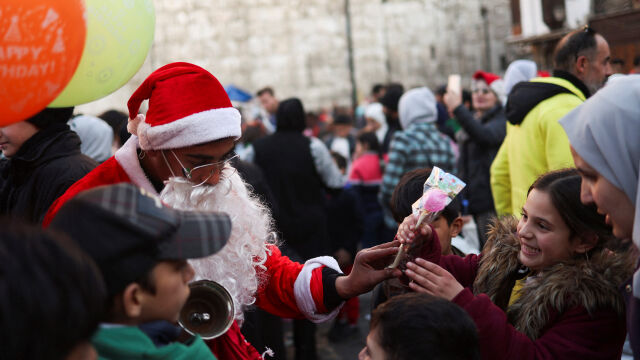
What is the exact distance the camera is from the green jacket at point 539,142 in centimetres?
396

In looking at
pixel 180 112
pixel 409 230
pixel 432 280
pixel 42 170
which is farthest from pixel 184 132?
pixel 42 170

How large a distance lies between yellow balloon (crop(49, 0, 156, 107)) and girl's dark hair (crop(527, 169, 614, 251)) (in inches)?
64.0

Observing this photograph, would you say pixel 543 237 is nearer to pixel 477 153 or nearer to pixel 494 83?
pixel 477 153

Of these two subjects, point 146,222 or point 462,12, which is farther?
point 462,12

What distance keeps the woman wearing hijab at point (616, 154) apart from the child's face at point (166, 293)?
1.07 m

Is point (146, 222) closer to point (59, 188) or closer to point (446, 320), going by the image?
point (446, 320)

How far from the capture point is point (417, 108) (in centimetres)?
618

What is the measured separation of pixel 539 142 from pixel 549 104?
0.23m

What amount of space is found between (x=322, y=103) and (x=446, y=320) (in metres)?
19.8

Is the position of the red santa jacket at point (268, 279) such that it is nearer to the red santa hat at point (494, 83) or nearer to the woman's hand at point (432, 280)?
the woman's hand at point (432, 280)

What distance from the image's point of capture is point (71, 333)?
136 centimetres

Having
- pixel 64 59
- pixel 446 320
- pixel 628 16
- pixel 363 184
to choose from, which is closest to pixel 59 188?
pixel 64 59

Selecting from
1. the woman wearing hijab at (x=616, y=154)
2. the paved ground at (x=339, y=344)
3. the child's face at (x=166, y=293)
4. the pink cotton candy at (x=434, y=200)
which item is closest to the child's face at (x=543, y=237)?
the pink cotton candy at (x=434, y=200)

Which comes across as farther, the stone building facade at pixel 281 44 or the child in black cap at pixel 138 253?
A: the stone building facade at pixel 281 44
